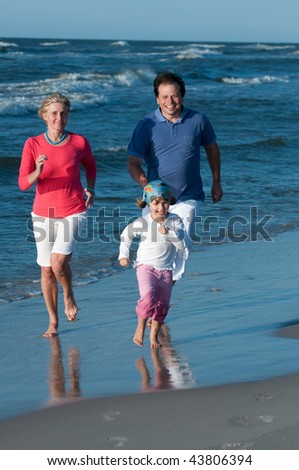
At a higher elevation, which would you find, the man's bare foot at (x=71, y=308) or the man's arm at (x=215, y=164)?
the man's arm at (x=215, y=164)

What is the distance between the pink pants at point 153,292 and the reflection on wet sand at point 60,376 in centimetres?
50

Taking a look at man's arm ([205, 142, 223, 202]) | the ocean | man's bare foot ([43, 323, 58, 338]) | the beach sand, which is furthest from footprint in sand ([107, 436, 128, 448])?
the ocean

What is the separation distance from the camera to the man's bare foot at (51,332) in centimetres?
617

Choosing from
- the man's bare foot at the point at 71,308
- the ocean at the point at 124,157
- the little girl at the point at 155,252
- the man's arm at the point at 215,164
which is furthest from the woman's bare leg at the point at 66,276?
the man's arm at the point at 215,164

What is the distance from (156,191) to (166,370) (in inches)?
45.5

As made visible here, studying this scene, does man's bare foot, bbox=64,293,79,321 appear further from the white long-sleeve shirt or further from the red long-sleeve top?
the white long-sleeve shirt

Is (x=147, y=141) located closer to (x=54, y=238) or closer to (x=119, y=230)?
(x=54, y=238)

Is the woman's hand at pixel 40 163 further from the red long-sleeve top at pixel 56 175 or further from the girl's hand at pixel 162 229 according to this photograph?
the girl's hand at pixel 162 229

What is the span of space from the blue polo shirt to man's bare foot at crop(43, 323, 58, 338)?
46.5 inches

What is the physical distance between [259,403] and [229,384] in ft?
1.12

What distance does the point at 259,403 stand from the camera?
4.44 metres
